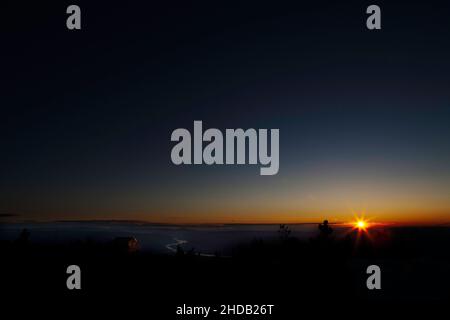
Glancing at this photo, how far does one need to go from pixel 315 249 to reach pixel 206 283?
15.9 ft

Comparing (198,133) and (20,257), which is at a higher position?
(198,133)

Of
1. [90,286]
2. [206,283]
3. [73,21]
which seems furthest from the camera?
[206,283]

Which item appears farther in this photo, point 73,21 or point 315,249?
point 315,249

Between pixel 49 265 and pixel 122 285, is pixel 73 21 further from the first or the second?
pixel 49 265

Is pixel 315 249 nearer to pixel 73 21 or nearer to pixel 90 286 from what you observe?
pixel 90 286

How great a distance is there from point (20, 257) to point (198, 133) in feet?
46.4

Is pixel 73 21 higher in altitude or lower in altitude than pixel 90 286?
higher

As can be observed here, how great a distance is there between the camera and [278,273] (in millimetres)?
22703
